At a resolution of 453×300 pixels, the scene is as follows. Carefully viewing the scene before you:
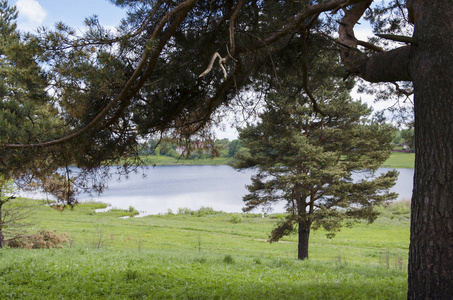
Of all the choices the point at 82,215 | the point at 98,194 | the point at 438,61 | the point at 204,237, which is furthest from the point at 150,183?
the point at 438,61

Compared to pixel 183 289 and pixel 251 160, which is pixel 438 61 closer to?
pixel 183 289

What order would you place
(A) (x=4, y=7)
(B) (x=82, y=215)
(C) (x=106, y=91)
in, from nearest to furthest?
A: (C) (x=106, y=91), (A) (x=4, y=7), (B) (x=82, y=215)

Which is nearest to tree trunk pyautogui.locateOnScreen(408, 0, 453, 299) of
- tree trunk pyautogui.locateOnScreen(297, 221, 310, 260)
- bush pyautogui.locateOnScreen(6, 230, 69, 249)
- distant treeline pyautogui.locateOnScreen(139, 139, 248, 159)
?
distant treeline pyautogui.locateOnScreen(139, 139, 248, 159)

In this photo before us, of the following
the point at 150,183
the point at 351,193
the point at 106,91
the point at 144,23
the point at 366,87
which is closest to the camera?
the point at 106,91

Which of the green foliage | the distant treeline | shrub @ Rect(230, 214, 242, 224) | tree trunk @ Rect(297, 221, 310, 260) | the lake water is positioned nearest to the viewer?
the distant treeline

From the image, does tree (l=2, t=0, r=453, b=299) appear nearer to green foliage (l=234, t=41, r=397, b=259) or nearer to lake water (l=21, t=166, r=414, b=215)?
green foliage (l=234, t=41, r=397, b=259)

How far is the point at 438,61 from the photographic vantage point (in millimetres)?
2994

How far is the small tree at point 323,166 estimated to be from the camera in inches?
451

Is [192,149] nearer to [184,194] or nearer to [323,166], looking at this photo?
[323,166]

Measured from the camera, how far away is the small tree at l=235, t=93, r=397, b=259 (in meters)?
11.5

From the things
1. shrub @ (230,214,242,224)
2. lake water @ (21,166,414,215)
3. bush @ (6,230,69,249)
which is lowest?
shrub @ (230,214,242,224)

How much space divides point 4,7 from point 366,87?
11.5 m

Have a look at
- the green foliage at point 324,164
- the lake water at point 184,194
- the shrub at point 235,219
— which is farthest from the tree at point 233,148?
the lake water at point 184,194

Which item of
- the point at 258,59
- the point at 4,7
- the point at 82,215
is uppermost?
the point at 4,7
